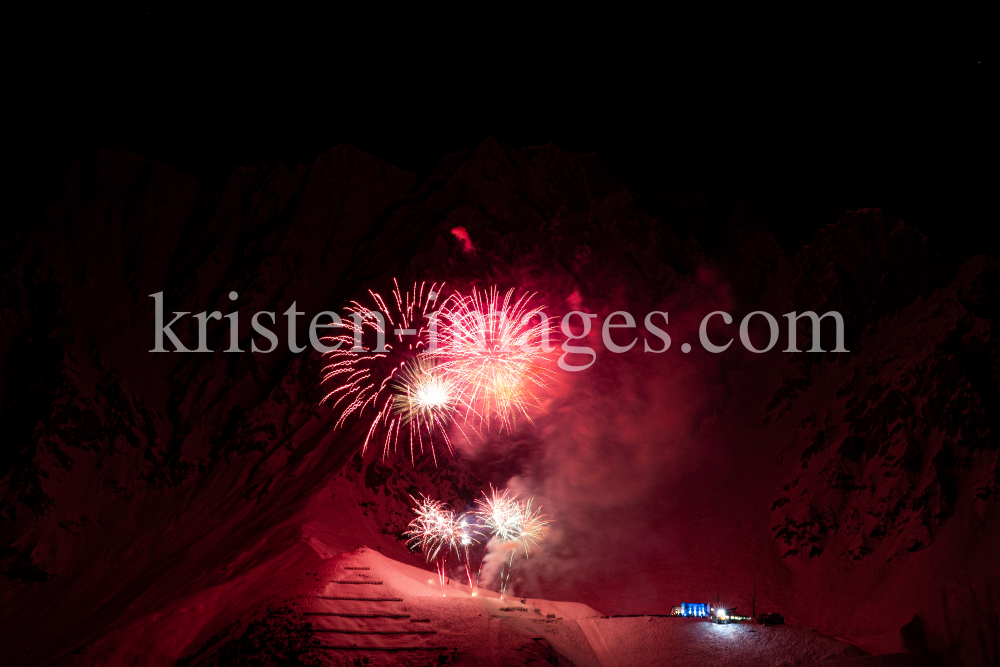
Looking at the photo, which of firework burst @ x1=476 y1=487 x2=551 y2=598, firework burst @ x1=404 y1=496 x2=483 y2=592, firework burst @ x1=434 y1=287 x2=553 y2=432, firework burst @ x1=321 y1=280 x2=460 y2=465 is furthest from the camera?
firework burst @ x1=321 y1=280 x2=460 y2=465

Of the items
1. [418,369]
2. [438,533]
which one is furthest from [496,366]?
[438,533]

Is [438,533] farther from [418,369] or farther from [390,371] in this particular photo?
[390,371]

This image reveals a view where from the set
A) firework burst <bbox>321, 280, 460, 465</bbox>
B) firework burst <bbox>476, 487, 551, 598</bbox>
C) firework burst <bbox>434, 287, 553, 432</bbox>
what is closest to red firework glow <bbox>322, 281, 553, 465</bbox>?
firework burst <bbox>321, 280, 460, 465</bbox>

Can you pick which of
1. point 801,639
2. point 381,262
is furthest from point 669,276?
point 801,639

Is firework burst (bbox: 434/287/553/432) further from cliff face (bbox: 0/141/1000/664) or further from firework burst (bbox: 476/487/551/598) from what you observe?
firework burst (bbox: 476/487/551/598)

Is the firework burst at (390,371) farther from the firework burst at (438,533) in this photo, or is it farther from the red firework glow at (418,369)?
the firework burst at (438,533)

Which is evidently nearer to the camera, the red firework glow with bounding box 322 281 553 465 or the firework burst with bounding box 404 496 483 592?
the firework burst with bounding box 404 496 483 592
